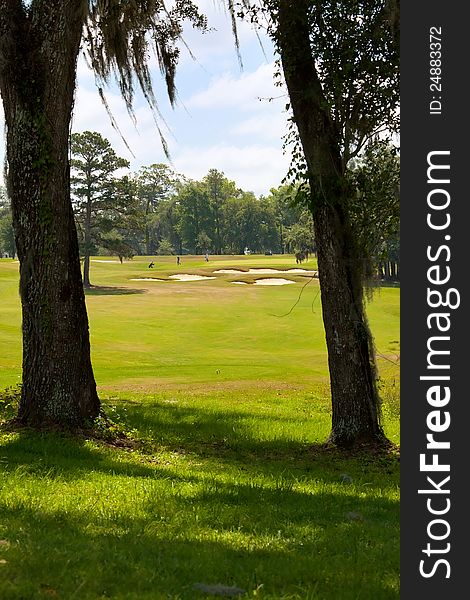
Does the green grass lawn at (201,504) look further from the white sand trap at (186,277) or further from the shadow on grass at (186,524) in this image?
the white sand trap at (186,277)

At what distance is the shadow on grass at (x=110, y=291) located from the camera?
147ft

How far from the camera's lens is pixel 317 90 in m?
8.22

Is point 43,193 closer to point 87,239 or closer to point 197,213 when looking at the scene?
point 87,239

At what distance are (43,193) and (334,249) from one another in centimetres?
347

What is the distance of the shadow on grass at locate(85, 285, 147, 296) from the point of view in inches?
1769

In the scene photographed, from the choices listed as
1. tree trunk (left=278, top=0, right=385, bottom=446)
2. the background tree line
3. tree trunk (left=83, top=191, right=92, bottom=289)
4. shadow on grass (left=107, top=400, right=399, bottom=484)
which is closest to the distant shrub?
the background tree line

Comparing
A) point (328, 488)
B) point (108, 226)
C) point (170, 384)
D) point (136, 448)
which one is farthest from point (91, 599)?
point (108, 226)

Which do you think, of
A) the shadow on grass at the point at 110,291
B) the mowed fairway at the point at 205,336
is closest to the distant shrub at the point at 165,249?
the shadow on grass at the point at 110,291

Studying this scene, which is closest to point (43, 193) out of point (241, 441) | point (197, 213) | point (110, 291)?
point (241, 441)

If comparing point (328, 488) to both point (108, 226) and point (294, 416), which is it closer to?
point (294, 416)

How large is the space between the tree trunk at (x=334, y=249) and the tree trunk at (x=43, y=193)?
2543 mm

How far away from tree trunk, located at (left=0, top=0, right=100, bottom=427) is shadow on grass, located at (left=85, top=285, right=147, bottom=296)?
3621 cm

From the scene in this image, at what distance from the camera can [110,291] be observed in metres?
46.6

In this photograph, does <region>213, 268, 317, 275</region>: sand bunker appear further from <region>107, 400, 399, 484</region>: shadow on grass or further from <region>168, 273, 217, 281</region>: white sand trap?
<region>107, 400, 399, 484</region>: shadow on grass
